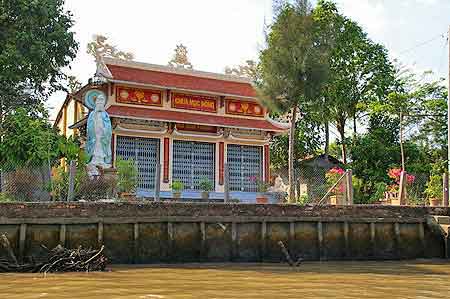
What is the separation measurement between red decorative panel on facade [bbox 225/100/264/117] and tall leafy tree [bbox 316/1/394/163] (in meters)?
7.58

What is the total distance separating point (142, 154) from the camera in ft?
78.6

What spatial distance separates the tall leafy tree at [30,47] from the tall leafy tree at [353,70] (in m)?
15.4

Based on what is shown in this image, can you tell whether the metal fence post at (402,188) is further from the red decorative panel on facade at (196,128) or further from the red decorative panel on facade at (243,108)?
the red decorative panel on facade at (243,108)

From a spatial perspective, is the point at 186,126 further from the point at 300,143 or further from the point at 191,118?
the point at 300,143

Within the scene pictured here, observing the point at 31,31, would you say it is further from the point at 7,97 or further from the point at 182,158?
the point at 182,158

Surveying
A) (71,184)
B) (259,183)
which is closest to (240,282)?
(71,184)

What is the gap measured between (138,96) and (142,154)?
248cm

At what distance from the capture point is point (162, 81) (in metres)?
24.5

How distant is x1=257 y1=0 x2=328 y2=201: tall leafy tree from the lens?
66.3ft

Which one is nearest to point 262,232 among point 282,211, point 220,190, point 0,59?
point 282,211

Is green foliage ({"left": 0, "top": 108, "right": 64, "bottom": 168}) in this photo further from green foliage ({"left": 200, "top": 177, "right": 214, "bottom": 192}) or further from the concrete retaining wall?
green foliage ({"left": 200, "top": 177, "right": 214, "bottom": 192})

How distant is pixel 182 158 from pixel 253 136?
3696mm

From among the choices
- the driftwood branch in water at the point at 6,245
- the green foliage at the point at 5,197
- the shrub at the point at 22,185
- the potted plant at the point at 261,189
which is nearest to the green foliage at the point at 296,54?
the potted plant at the point at 261,189

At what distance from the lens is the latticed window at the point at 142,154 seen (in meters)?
23.4
